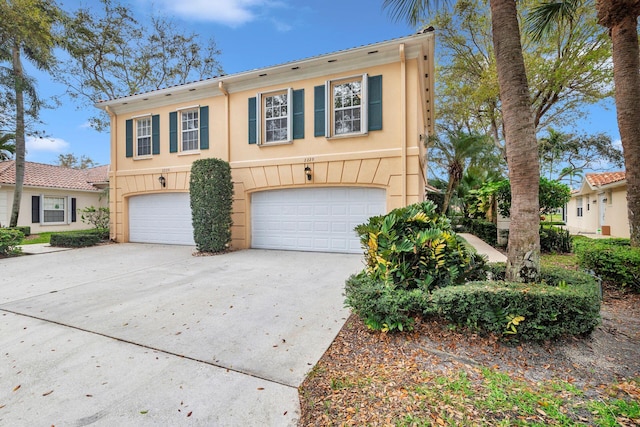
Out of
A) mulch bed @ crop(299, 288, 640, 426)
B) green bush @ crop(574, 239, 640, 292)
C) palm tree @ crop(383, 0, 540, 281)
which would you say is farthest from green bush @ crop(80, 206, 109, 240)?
green bush @ crop(574, 239, 640, 292)

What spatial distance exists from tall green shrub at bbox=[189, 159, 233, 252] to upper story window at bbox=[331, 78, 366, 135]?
144 inches

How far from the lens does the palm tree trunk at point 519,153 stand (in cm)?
349

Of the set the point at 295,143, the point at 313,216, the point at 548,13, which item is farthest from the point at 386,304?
the point at 548,13

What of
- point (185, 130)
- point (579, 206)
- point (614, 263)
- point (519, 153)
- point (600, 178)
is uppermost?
point (185, 130)

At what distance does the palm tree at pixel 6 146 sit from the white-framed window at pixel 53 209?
4608mm

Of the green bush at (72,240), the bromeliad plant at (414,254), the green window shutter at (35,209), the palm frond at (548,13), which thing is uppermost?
the palm frond at (548,13)

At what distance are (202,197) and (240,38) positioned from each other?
24.1 ft

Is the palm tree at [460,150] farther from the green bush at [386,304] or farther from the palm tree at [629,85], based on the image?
the green bush at [386,304]

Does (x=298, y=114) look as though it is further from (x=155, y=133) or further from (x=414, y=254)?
(x=414, y=254)

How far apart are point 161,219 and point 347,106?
26.0 feet

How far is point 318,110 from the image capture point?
8641mm

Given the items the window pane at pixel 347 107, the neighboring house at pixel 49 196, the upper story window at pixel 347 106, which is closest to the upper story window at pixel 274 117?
the upper story window at pixel 347 106

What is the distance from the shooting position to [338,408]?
216 cm

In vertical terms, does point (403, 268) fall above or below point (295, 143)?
below
